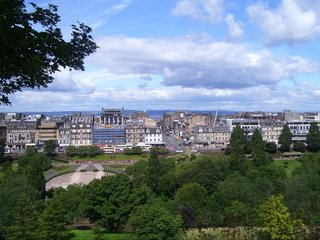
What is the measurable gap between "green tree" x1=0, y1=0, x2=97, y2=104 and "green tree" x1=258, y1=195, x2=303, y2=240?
4.77 metres

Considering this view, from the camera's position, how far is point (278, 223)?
867 centimetres

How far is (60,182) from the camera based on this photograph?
47.4 m

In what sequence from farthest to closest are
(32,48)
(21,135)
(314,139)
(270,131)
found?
(270,131) < (21,135) < (314,139) < (32,48)

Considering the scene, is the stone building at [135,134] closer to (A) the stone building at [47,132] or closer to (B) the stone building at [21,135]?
(A) the stone building at [47,132]

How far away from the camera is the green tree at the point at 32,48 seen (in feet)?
16.0

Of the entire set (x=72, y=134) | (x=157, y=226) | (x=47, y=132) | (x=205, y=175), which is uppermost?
(x=157, y=226)

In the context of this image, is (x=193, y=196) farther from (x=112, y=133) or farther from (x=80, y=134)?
(x=80, y=134)

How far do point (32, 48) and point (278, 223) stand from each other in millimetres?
5872

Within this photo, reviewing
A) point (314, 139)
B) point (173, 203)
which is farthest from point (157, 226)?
point (314, 139)

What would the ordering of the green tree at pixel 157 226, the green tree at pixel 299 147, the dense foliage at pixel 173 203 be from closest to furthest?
the dense foliage at pixel 173 203 → the green tree at pixel 157 226 → the green tree at pixel 299 147

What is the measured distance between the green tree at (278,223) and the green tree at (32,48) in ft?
15.7

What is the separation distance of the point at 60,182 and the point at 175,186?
749 inches

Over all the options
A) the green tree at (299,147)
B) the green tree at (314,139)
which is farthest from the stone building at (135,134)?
the green tree at (314,139)

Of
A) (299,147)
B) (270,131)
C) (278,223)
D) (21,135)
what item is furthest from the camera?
(270,131)
